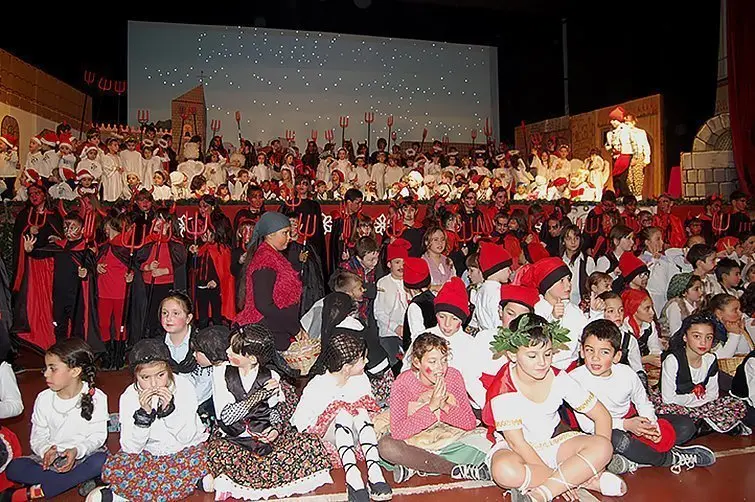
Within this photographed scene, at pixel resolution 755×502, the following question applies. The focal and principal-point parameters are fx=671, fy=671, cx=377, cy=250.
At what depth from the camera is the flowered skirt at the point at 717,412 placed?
3.62 m

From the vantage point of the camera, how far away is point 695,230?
748 centimetres

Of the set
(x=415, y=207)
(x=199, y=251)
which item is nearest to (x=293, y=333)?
(x=199, y=251)

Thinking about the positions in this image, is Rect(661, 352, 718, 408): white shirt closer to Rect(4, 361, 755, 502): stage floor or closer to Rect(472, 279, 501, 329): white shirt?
Rect(4, 361, 755, 502): stage floor

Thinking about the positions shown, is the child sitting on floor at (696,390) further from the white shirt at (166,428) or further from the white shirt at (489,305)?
Answer: the white shirt at (166,428)

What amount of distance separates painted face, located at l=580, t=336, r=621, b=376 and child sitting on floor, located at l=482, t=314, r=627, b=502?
0.32 meters

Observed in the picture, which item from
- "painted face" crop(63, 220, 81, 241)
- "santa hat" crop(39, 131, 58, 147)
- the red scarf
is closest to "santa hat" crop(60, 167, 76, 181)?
"santa hat" crop(39, 131, 58, 147)

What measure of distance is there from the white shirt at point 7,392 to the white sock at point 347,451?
1.74 meters

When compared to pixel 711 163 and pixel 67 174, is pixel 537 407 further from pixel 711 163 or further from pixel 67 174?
pixel 711 163

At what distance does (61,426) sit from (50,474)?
0.67ft

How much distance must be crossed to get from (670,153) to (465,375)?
9.71 metres

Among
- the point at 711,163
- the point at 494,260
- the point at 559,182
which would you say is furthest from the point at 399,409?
the point at 711,163

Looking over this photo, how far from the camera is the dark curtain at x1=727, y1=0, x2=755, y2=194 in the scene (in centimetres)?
987

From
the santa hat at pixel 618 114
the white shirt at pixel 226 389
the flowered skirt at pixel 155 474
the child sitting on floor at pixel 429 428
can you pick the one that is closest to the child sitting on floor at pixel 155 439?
the flowered skirt at pixel 155 474

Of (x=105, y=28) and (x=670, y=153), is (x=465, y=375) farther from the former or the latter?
(x=105, y=28)
